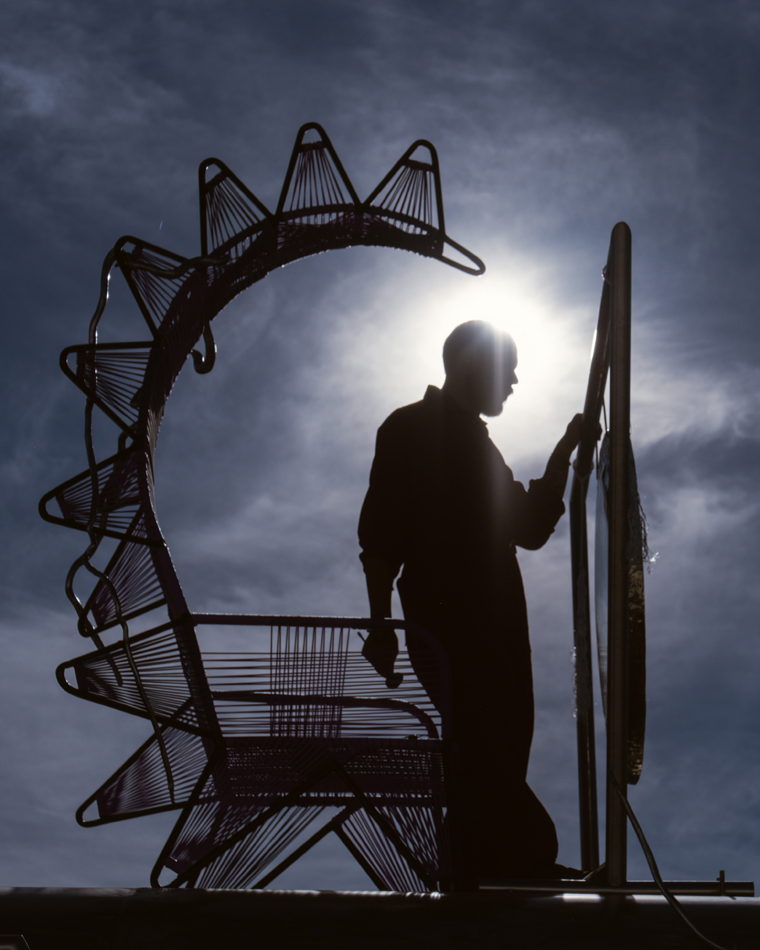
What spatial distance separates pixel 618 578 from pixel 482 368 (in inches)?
49.3

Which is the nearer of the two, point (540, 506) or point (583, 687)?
point (583, 687)

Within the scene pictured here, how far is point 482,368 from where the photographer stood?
2.65 m

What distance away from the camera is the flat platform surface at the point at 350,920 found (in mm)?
1294

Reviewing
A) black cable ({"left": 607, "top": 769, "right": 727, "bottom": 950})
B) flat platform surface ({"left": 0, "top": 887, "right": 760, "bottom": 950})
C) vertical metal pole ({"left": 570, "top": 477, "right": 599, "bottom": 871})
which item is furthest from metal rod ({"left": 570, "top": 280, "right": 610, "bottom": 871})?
flat platform surface ({"left": 0, "top": 887, "right": 760, "bottom": 950})

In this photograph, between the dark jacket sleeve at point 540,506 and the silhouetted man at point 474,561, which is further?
the dark jacket sleeve at point 540,506

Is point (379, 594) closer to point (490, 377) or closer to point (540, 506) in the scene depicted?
point (540, 506)

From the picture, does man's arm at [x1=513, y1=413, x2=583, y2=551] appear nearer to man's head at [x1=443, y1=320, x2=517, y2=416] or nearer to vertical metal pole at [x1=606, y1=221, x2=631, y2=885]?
man's head at [x1=443, y1=320, x2=517, y2=416]

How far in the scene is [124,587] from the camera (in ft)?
5.43

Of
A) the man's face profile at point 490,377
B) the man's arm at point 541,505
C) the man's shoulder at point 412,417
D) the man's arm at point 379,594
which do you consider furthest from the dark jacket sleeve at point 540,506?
the man's arm at point 379,594

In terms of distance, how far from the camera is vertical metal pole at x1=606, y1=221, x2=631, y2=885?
146 cm

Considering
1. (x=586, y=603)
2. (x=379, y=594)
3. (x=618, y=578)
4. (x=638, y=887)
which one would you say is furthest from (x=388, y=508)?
(x=638, y=887)

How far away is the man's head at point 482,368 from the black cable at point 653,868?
1.41 meters

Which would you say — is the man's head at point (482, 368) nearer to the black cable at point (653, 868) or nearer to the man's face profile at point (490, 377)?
the man's face profile at point (490, 377)

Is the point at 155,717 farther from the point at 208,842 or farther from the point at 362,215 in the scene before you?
the point at 362,215
